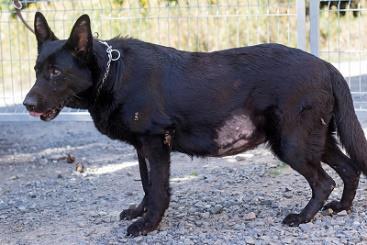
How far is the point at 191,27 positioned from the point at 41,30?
11.1 ft

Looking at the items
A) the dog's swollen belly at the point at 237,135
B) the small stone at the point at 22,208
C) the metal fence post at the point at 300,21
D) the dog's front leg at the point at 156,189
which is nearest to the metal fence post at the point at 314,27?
the metal fence post at the point at 300,21

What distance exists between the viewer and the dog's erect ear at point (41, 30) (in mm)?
4863

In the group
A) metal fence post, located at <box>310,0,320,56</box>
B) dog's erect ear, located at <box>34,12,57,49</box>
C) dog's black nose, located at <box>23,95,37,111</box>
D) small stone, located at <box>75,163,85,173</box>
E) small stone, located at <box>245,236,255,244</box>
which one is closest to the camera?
small stone, located at <box>245,236,255,244</box>

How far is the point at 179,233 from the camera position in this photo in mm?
4707

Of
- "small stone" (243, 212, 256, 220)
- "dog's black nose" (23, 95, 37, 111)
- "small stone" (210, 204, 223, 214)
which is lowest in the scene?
"small stone" (210, 204, 223, 214)

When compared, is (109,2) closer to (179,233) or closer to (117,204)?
(117,204)

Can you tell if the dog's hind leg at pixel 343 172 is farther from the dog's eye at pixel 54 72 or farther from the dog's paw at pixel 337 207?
the dog's eye at pixel 54 72

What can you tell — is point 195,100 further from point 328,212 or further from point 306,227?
point 328,212

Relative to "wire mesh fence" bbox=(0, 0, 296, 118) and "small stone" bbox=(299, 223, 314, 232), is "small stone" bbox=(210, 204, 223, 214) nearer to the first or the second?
"small stone" bbox=(299, 223, 314, 232)

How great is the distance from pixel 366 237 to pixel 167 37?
14.6 ft

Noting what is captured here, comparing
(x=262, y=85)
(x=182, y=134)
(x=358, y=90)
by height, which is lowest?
(x=358, y=90)

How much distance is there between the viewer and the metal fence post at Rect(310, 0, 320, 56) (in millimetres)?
6629

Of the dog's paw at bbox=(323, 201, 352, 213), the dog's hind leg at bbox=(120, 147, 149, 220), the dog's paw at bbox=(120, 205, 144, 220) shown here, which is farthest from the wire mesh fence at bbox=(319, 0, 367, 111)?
the dog's paw at bbox=(120, 205, 144, 220)

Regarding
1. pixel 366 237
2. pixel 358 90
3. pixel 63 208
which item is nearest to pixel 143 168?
pixel 63 208
